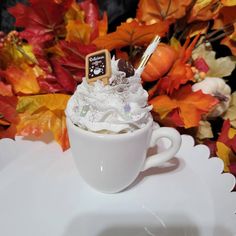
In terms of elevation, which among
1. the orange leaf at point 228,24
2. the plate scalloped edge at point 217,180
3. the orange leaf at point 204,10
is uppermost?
the orange leaf at point 204,10

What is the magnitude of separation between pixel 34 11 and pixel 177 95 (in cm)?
34

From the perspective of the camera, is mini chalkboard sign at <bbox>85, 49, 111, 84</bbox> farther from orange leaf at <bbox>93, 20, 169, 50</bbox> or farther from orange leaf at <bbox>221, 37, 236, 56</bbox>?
orange leaf at <bbox>221, 37, 236, 56</bbox>

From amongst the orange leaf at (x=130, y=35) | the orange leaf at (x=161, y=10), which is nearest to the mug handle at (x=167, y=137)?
the orange leaf at (x=130, y=35)

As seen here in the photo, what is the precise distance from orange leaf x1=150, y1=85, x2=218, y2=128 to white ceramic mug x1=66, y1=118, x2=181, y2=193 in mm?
133

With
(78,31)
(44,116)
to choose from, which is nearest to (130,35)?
(78,31)

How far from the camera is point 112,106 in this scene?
17.7 inches

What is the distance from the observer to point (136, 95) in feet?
1.55

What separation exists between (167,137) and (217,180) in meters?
0.12

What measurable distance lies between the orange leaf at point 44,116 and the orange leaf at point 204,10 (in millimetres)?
338

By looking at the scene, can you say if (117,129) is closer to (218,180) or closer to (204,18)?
(218,180)

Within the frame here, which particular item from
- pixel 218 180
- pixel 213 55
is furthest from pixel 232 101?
pixel 218 180

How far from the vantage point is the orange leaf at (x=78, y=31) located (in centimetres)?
67

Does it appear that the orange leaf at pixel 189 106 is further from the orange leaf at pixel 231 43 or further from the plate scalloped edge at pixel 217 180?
the orange leaf at pixel 231 43

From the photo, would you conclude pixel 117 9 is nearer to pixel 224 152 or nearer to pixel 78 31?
pixel 78 31
